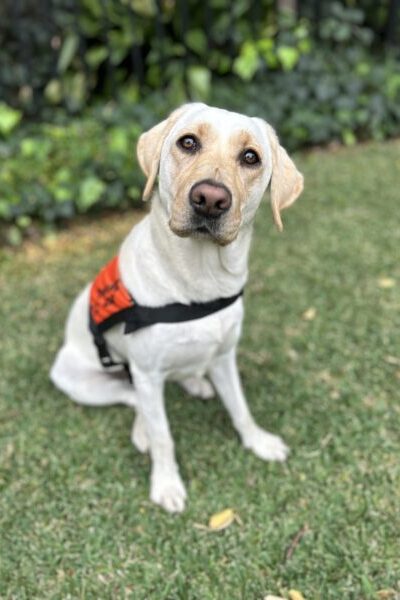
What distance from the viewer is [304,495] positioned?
2.74 m

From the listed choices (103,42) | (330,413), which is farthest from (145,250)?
(103,42)

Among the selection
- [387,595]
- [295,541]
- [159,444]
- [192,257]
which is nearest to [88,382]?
[159,444]

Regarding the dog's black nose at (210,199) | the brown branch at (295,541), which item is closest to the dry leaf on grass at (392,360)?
the brown branch at (295,541)

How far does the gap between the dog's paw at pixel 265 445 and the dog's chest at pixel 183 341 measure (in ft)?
1.96

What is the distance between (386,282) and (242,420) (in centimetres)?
178

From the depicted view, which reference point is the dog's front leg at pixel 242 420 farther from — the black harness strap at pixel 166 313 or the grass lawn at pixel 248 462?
the black harness strap at pixel 166 313

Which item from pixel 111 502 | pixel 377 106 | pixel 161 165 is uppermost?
pixel 161 165

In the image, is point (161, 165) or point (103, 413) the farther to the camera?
point (103, 413)

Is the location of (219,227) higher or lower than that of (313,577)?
higher

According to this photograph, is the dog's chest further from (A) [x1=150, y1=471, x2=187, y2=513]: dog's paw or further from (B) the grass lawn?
(B) the grass lawn

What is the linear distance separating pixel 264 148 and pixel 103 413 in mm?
1790

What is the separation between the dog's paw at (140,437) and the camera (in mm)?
3023

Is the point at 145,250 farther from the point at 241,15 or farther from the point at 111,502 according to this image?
the point at 241,15

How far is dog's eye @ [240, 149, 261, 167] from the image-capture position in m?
2.20
